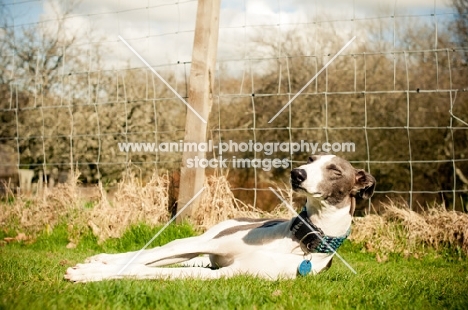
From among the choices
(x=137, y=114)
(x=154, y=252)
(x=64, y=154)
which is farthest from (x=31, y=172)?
(x=154, y=252)

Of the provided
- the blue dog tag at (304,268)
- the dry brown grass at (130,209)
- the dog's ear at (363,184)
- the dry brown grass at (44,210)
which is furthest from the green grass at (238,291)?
the dry brown grass at (44,210)

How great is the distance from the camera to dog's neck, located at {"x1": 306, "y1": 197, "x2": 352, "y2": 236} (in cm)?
406

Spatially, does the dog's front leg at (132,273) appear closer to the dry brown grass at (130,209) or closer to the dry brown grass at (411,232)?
the dry brown grass at (130,209)

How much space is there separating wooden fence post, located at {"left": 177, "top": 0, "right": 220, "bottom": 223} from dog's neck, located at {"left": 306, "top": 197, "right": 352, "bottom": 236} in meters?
2.41

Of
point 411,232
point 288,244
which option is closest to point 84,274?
point 288,244

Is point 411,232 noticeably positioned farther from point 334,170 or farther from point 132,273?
point 132,273

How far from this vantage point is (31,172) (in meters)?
14.1

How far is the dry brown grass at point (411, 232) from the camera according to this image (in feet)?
18.8

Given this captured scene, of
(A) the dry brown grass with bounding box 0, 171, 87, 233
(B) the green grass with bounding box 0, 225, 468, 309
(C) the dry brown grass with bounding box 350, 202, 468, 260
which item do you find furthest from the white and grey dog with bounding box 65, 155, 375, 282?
(A) the dry brown grass with bounding box 0, 171, 87, 233

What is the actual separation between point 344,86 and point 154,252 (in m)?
8.69

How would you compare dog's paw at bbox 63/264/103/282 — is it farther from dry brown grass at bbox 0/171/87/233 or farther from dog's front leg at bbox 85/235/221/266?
dry brown grass at bbox 0/171/87/233

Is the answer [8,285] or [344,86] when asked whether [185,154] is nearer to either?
[8,285]

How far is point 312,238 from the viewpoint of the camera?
4039 millimetres

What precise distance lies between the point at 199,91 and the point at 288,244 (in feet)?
9.06
